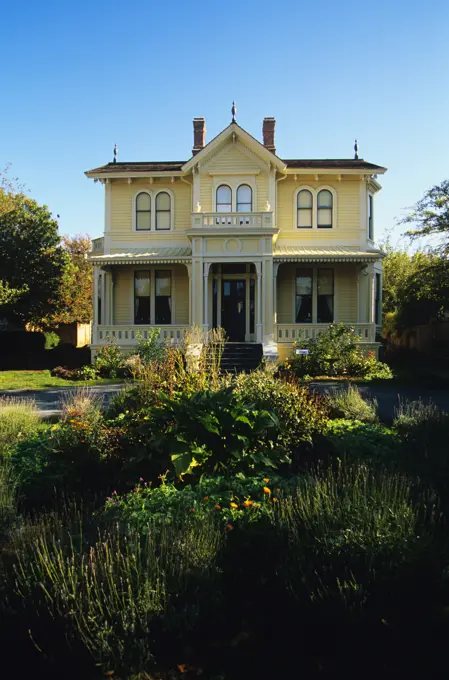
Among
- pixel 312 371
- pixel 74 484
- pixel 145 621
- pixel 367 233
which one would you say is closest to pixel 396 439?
pixel 74 484

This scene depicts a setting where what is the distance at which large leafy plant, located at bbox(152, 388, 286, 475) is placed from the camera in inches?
237

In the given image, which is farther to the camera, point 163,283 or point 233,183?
point 163,283

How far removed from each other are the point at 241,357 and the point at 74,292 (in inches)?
742

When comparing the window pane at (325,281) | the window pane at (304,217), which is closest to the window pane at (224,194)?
the window pane at (304,217)

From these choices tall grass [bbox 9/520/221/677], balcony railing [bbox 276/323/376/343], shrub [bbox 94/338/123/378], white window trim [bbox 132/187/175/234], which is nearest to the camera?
tall grass [bbox 9/520/221/677]

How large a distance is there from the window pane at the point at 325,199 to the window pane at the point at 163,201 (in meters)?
6.55

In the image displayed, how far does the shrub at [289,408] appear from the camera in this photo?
287 inches

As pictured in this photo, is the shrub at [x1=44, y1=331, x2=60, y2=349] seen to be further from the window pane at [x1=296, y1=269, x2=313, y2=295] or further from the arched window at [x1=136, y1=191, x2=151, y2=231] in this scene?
the window pane at [x1=296, y1=269, x2=313, y2=295]

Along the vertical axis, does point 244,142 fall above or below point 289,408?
above

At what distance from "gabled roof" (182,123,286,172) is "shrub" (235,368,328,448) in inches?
639

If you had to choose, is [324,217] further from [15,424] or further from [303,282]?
[15,424]

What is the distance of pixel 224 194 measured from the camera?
2333cm

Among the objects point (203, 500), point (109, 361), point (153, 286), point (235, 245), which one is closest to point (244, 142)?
point (235, 245)

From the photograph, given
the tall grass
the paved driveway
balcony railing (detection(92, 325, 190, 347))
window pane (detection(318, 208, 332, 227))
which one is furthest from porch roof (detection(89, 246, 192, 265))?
the tall grass
